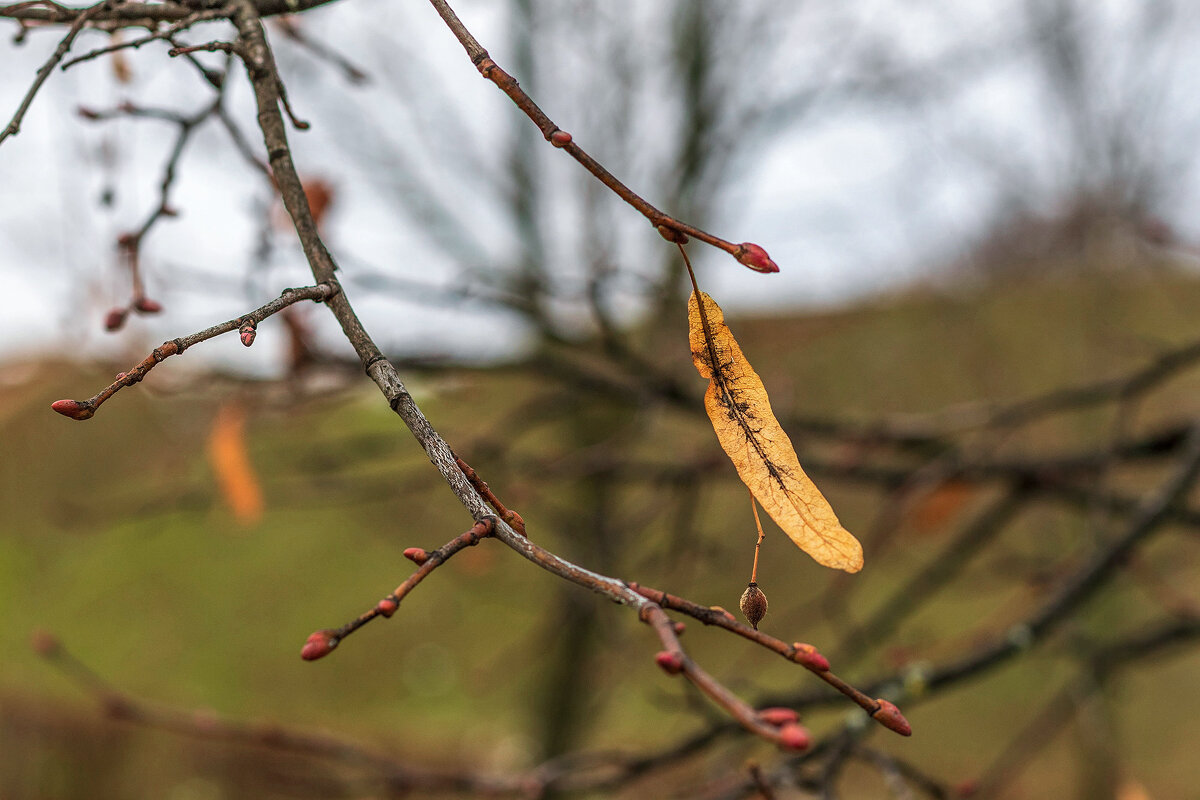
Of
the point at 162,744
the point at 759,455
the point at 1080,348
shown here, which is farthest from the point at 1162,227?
the point at 162,744

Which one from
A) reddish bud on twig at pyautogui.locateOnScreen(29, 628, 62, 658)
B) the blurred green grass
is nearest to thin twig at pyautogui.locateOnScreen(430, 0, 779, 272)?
reddish bud on twig at pyautogui.locateOnScreen(29, 628, 62, 658)

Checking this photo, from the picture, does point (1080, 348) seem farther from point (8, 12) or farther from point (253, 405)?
point (8, 12)

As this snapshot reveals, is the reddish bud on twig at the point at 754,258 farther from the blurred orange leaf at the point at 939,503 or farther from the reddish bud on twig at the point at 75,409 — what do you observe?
the blurred orange leaf at the point at 939,503

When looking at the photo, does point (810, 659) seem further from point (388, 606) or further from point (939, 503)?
point (939, 503)

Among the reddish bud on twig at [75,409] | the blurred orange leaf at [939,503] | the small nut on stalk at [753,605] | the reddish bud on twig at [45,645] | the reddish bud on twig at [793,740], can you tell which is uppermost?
the reddish bud on twig at [75,409]

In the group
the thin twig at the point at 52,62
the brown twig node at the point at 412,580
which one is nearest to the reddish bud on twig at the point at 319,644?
the brown twig node at the point at 412,580

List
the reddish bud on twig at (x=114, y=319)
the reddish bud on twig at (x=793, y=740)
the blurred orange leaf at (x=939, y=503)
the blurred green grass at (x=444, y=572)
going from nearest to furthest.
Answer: the reddish bud on twig at (x=793, y=740) < the reddish bud on twig at (x=114, y=319) < the blurred orange leaf at (x=939, y=503) < the blurred green grass at (x=444, y=572)
